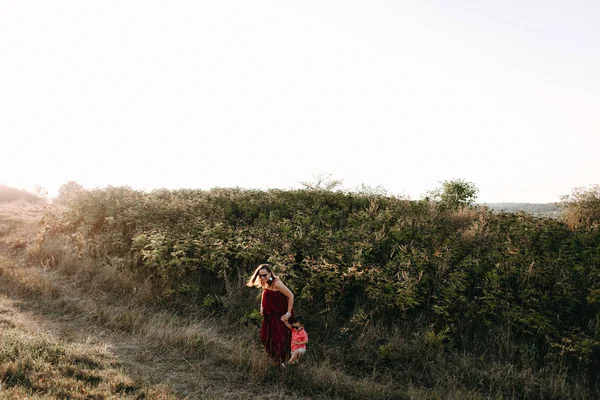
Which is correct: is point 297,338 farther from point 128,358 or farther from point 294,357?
point 128,358

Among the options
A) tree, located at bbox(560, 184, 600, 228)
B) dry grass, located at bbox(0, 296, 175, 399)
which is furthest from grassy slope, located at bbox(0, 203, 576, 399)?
tree, located at bbox(560, 184, 600, 228)

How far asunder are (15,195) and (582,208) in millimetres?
45303

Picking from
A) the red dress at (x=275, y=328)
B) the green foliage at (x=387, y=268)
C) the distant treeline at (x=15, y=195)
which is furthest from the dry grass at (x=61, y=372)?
the distant treeline at (x=15, y=195)

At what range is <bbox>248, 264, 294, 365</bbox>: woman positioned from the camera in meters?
6.54

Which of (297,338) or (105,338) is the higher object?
(297,338)

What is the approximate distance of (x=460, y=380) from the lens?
6.13 meters

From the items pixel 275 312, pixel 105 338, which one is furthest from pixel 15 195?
pixel 275 312

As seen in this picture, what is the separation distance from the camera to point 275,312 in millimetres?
6668

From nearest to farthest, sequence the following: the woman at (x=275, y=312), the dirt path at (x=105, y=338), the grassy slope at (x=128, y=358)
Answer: the grassy slope at (x=128, y=358) → the dirt path at (x=105, y=338) → the woman at (x=275, y=312)

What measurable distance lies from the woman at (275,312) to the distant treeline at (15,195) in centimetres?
3888

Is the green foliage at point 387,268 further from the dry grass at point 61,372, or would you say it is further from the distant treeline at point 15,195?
the distant treeline at point 15,195

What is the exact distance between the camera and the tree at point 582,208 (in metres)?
10.4

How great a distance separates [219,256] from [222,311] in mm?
1577

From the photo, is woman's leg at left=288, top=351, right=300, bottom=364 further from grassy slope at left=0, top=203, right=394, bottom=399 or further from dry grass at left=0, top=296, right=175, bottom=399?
dry grass at left=0, top=296, right=175, bottom=399
